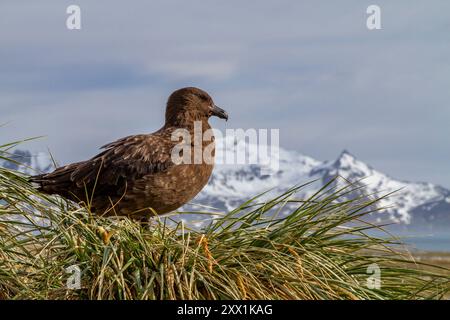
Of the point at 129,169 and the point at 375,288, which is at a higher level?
the point at 129,169

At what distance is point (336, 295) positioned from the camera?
6508 millimetres

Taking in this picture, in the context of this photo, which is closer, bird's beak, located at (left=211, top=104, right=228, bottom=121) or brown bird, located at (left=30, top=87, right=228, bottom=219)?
brown bird, located at (left=30, top=87, right=228, bottom=219)

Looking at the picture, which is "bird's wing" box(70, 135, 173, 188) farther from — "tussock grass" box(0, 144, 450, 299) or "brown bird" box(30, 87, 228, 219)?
"tussock grass" box(0, 144, 450, 299)

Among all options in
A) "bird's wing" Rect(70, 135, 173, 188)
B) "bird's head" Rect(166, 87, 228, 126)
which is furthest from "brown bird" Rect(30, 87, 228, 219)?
"bird's head" Rect(166, 87, 228, 126)

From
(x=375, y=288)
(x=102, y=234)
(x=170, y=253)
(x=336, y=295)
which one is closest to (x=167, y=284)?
(x=170, y=253)

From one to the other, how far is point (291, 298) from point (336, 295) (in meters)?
0.39

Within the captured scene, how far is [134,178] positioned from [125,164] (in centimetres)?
21

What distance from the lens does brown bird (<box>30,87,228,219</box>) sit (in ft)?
27.8

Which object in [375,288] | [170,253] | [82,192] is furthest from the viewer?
[82,192]

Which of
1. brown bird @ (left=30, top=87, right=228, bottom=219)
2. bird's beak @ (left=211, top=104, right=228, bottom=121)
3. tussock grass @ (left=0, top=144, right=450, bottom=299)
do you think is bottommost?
tussock grass @ (left=0, top=144, right=450, bottom=299)

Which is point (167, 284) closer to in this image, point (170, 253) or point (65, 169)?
point (170, 253)

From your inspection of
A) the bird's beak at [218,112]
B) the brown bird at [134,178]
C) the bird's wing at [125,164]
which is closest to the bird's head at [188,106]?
the bird's beak at [218,112]
